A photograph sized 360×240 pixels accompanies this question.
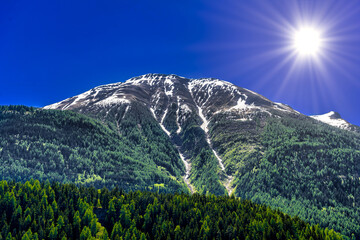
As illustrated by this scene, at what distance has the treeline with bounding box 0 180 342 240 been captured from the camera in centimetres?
8844

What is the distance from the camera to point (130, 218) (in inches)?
4149

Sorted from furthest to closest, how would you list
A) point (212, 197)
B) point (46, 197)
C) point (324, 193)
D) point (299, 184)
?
point (299, 184)
point (324, 193)
point (212, 197)
point (46, 197)

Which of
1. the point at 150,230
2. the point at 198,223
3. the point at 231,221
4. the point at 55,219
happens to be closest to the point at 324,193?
the point at 231,221

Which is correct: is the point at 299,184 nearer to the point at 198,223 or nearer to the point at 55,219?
the point at 198,223

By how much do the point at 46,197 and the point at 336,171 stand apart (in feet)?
743

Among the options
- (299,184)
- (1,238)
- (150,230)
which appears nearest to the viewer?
(1,238)

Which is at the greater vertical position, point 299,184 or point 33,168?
point 299,184

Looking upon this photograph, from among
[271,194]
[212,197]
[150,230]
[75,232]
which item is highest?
[271,194]

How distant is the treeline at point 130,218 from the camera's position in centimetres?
8844

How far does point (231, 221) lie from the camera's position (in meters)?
101

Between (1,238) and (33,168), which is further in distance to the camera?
(33,168)

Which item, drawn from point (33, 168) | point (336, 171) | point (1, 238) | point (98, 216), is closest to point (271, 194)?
point (336, 171)

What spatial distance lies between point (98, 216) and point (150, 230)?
106ft

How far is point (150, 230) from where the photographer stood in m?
100
